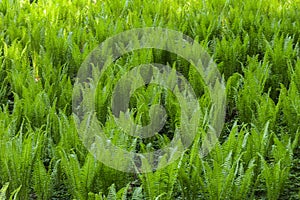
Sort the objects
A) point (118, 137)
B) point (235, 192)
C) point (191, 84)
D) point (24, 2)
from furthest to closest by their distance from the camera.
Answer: point (24, 2)
point (191, 84)
point (118, 137)
point (235, 192)

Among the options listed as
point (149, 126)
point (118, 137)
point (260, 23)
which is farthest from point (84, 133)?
point (260, 23)

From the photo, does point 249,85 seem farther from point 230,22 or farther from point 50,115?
point 230,22

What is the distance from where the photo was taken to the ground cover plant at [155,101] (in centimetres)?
176

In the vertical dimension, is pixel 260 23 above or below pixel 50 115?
above

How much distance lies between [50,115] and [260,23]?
179 centimetres

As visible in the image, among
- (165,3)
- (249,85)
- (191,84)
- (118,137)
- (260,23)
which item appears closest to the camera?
(118,137)

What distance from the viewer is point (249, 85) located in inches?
89.7

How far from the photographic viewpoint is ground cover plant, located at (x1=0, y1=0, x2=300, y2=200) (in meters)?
1.76

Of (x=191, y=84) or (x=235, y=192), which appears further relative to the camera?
(x=191, y=84)

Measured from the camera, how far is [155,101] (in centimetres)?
219

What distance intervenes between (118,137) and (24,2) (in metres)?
2.64

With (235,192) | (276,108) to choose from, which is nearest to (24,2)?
(276,108)

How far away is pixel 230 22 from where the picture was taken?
344 cm

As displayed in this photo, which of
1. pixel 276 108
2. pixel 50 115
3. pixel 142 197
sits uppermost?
pixel 276 108
